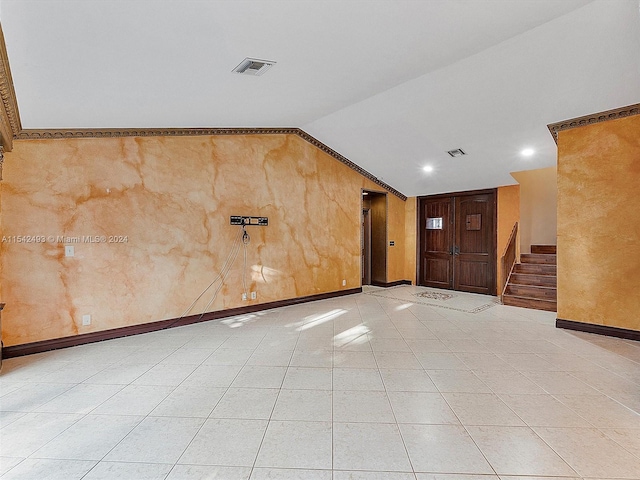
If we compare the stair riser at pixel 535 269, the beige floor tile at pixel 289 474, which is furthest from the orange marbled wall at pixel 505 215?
the beige floor tile at pixel 289 474

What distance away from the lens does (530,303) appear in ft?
19.4

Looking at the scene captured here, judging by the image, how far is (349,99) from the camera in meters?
4.64

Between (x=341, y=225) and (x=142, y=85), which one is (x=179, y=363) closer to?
(x=142, y=85)

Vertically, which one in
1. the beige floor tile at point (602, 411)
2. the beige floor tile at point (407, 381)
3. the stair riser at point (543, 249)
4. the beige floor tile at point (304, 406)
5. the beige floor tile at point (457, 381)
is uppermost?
the stair riser at point (543, 249)

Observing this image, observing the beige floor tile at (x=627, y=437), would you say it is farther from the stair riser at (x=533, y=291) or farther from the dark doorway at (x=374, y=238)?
the dark doorway at (x=374, y=238)

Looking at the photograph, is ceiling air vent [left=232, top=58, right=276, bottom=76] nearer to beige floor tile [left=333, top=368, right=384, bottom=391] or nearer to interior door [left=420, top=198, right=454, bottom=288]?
beige floor tile [left=333, top=368, right=384, bottom=391]

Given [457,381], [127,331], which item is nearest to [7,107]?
[127,331]

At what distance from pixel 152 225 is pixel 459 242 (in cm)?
677

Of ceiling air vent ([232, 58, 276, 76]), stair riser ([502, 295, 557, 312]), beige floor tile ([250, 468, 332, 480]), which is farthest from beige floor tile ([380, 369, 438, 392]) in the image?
stair riser ([502, 295, 557, 312])

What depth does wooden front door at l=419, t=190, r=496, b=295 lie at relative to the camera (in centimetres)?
741

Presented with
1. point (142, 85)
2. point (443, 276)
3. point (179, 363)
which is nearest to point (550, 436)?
point (179, 363)

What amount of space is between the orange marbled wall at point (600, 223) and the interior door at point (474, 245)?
9.00ft

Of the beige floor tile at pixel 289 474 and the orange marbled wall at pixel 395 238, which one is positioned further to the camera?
the orange marbled wall at pixel 395 238

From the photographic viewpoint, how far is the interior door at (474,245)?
24.2 feet
